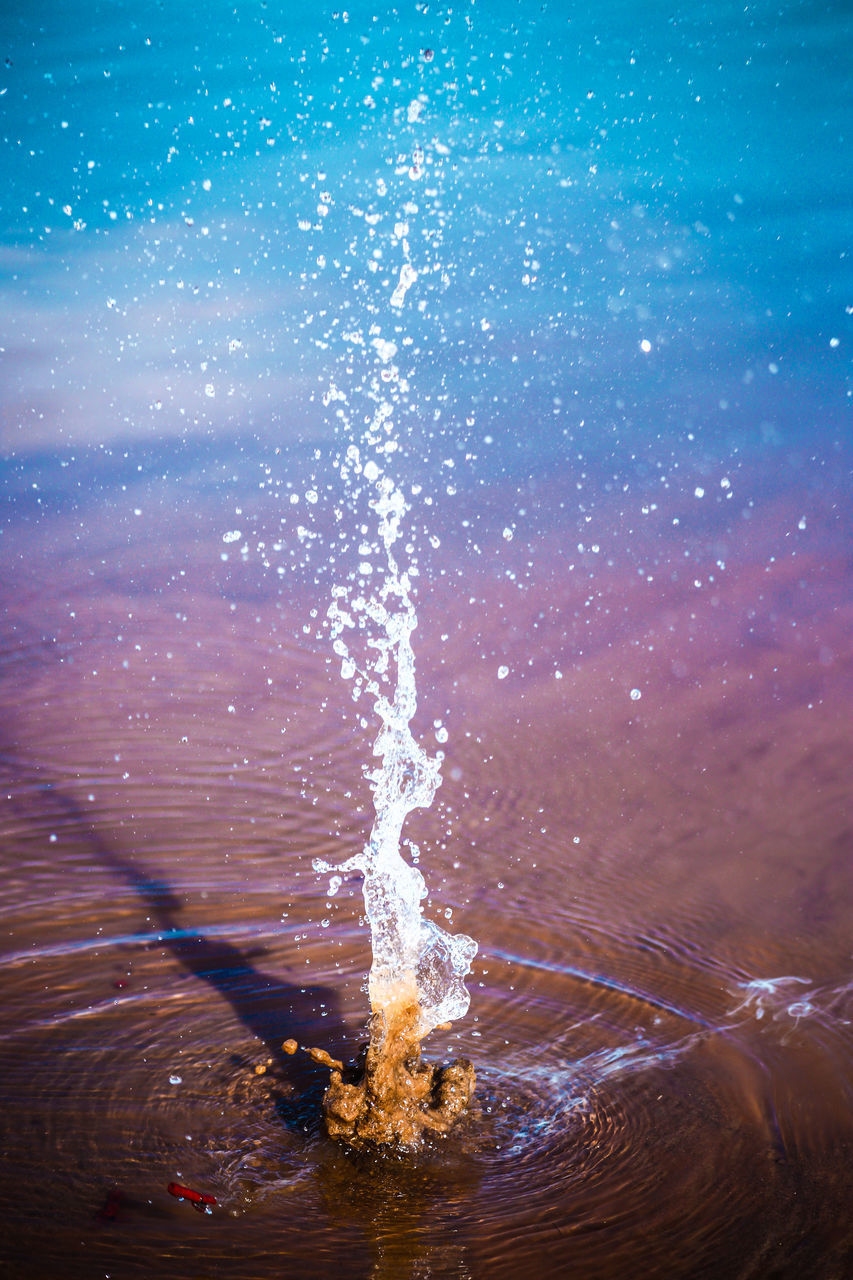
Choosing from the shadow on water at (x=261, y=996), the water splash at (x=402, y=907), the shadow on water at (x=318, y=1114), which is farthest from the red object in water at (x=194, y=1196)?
the water splash at (x=402, y=907)

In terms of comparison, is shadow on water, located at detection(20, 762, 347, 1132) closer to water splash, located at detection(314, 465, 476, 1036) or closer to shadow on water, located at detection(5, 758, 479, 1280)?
shadow on water, located at detection(5, 758, 479, 1280)

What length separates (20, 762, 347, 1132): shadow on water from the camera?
9.67 feet

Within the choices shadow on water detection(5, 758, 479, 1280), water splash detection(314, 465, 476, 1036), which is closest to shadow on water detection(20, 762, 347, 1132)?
shadow on water detection(5, 758, 479, 1280)

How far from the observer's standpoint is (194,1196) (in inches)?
96.3

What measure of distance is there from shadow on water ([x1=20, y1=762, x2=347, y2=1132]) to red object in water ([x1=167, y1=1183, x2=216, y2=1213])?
36 centimetres

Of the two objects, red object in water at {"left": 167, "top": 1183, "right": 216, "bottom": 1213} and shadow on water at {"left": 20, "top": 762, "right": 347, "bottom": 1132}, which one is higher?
shadow on water at {"left": 20, "top": 762, "right": 347, "bottom": 1132}

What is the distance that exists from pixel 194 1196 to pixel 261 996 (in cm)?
90

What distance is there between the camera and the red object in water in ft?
7.98

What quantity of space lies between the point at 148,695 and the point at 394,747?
101 inches

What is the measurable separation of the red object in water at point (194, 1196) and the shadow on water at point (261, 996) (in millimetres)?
364

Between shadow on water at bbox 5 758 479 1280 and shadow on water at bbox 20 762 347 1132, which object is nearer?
shadow on water at bbox 5 758 479 1280

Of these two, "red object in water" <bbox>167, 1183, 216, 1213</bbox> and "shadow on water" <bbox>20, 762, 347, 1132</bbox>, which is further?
"shadow on water" <bbox>20, 762, 347, 1132</bbox>

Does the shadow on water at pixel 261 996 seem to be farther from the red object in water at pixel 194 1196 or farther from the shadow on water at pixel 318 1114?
the red object in water at pixel 194 1196

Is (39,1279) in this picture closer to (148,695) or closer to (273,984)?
(273,984)
